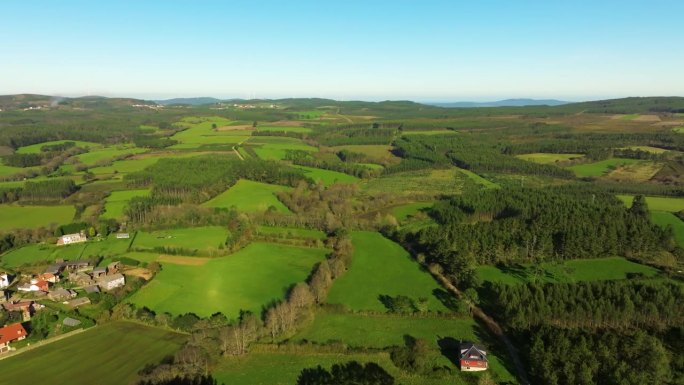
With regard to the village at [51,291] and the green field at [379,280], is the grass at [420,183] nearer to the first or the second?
the green field at [379,280]

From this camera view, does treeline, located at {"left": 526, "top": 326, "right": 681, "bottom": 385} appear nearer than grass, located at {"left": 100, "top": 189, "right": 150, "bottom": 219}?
Yes

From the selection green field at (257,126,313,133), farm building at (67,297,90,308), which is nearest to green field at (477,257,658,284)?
farm building at (67,297,90,308)

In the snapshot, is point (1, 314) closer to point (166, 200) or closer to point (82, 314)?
point (82, 314)

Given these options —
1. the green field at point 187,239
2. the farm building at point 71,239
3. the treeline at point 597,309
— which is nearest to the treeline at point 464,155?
the green field at point 187,239

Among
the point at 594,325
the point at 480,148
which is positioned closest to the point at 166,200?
the point at 594,325

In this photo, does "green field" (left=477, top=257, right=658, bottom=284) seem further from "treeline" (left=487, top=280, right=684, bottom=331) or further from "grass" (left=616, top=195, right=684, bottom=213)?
"grass" (left=616, top=195, right=684, bottom=213)
